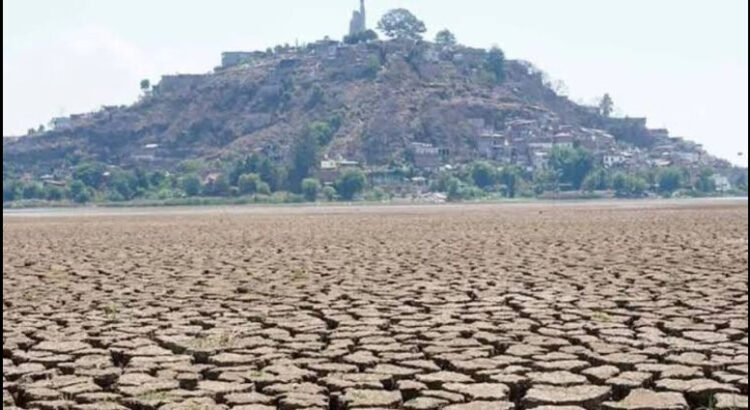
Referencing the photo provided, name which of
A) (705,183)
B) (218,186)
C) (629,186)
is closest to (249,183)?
(218,186)

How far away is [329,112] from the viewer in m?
139

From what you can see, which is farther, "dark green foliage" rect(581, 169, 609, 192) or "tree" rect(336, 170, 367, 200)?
"dark green foliage" rect(581, 169, 609, 192)

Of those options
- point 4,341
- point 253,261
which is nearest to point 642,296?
point 4,341

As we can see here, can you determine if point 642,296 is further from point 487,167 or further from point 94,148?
point 94,148

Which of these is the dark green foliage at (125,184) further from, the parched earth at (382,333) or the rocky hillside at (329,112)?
the parched earth at (382,333)

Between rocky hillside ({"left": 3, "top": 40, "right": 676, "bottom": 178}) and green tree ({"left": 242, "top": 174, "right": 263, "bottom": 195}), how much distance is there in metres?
18.7

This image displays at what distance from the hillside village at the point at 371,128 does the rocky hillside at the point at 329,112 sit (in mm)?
222

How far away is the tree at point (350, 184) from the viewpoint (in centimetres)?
9869

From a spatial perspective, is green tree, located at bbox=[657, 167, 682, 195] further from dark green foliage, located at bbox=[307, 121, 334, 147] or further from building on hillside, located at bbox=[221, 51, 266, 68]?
building on hillside, located at bbox=[221, 51, 266, 68]

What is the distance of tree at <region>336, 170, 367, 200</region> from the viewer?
98688 millimetres

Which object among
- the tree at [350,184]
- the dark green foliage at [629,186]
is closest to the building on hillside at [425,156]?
the tree at [350,184]

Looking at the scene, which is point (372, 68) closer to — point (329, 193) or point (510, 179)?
point (510, 179)

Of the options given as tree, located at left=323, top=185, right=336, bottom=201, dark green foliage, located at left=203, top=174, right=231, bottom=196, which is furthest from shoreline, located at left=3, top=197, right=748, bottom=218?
dark green foliage, located at left=203, top=174, right=231, bottom=196

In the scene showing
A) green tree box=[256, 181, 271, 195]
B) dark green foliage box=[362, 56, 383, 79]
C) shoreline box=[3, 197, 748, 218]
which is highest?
dark green foliage box=[362, 56, 383, 79]
